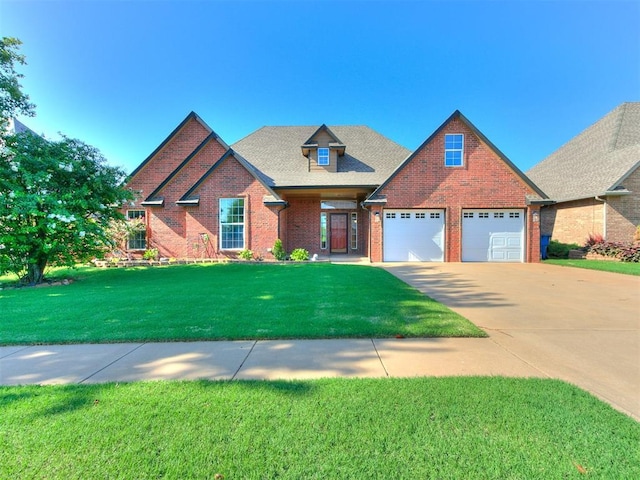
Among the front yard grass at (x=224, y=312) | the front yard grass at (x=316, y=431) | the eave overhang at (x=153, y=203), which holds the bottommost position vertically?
the front yard grass at (x=316, y=431)

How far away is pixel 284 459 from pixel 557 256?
788 inches

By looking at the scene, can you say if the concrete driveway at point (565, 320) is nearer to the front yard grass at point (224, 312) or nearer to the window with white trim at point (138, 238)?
the front yard grass at point (224, 312)

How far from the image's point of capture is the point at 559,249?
16281 mm

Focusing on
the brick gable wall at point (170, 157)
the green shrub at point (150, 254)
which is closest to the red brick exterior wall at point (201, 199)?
the brick gable wall at point (170, 157)

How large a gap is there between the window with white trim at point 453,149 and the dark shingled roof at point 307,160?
3.23 m

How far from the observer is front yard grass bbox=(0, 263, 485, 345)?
4133 millimetres

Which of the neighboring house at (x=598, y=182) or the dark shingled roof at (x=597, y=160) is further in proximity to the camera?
the dark shingled roof at (x=597, y=160)

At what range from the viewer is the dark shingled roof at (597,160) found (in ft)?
49.3

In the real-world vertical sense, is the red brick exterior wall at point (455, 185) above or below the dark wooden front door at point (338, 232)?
above

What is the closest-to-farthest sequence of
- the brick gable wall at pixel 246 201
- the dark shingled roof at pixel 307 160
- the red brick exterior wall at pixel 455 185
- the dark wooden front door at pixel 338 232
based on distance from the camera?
the brick gable wall at pixel 246 201
the red brick exterior wall at pixel 455 185
the dark shingled roof at pixel 307 160
the dark wooden front door at pixel 338 232

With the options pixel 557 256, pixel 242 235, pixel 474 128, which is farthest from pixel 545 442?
pixel 557 256

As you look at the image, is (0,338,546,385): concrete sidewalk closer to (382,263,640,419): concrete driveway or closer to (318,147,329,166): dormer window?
(382,263,640,419): concrete driveway

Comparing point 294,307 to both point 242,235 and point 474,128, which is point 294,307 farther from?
point 474,128

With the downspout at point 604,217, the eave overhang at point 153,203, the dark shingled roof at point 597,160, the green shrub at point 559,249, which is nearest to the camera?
the eave overhang at point 153,203
